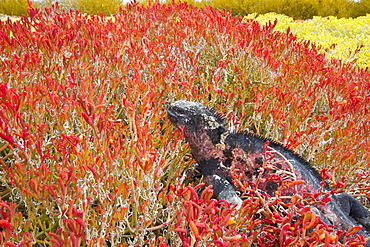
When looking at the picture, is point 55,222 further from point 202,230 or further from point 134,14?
point 134,14

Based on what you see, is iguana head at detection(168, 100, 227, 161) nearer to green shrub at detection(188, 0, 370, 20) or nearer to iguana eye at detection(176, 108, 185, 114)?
iguana eye at detection(176, 108, 185, 114)

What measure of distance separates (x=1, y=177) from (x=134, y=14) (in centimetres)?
490

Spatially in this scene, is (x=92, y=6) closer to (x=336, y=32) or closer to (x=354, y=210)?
(x=336, y=32)

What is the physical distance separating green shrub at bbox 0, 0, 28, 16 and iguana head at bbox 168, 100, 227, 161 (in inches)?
415

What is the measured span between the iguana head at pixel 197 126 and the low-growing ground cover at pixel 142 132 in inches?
5.0

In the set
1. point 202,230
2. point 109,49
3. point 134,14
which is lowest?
point 202,230

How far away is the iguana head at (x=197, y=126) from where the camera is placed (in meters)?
2.82

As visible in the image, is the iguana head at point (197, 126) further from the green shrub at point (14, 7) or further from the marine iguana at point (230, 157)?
the green shrub at point (14, 7)

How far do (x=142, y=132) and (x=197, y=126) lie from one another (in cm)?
79

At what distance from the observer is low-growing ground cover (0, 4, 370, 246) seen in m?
1.76

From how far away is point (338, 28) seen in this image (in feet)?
31.4

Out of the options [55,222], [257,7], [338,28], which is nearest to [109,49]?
[55,222]

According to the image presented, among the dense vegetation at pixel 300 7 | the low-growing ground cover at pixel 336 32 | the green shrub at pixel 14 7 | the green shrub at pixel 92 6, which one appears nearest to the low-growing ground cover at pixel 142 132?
the low-growing ground cover at pixel 336 32

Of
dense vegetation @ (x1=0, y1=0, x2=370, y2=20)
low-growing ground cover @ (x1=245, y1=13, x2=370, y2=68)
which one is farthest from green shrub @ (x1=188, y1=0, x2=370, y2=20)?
low-growing ground cover @ (x1=245, y1=13, x2=370, y2=68)
